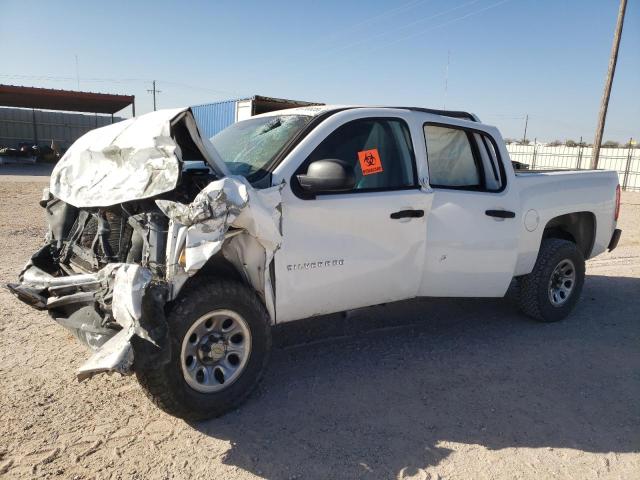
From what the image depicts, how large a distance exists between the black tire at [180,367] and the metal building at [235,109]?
1666 cm

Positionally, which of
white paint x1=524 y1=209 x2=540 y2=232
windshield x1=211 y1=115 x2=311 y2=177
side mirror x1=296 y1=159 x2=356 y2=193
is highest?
windshield x1=211 y1=115 x2=311 y2=177

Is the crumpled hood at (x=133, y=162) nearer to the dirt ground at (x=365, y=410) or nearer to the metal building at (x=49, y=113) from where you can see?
the dirt ground at (x=365, y=410)

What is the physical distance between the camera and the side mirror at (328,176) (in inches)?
127

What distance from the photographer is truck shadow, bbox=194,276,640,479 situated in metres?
2.94

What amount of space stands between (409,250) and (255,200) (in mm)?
1418

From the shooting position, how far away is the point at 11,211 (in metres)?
11.0

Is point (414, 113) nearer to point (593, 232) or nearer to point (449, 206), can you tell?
point (449, 206)

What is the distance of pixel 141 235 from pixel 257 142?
1.21 metres

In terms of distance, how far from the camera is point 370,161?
382cm

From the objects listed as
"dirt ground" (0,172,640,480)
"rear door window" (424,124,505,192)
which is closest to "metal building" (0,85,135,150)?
"dirt ground" (0,172,640,480)

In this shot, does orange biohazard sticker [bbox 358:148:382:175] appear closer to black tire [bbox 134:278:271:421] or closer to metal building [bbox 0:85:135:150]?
black tire [bbox 134:278:271:421]

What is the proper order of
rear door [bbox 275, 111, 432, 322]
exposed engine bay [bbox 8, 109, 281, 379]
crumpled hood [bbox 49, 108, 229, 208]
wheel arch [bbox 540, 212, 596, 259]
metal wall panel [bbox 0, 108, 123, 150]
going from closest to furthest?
1. exposed engine bay [bbox 8, 109, 281, 379]
2. crumpled hood [bbox 49, 108, 229, 208]
3. rear door [bbox 275, 111, 432, 322]
4. wheel arch [bbox 540, 212, 596, 259]
5. metal wall panel [bbox 0, 108, 123, 150]

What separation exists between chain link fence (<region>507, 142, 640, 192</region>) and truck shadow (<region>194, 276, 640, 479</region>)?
2032 centimetres

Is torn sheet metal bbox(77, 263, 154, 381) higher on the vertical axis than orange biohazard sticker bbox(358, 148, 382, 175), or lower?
lower
